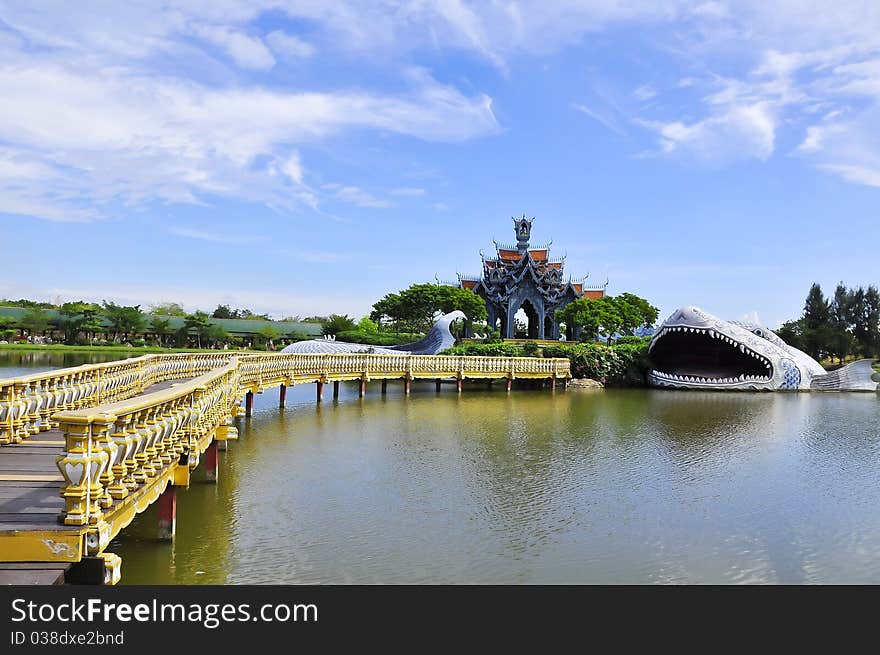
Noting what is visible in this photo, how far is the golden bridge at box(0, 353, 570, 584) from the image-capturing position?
4.48 meters

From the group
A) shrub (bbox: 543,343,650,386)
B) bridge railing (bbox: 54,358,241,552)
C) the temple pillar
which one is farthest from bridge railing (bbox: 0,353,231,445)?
the temple pillar

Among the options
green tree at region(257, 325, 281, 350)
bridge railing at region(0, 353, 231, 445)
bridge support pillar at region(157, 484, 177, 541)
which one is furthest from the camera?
green tree at region(257, 325, 281, 350)

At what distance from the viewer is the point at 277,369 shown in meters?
20.3

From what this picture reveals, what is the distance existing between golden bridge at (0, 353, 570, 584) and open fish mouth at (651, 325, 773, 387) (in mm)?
24852

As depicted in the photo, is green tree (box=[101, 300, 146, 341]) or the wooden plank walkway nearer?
the wooden plank walkway

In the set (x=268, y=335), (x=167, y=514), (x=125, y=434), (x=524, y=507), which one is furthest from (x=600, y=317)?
(x=125, y=434)

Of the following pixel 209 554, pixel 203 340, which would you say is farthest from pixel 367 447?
pixel 203 340

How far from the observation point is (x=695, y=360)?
118 ft

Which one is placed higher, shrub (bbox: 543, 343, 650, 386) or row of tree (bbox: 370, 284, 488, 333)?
row of tree (bbox: 370, 284, 488, 333)

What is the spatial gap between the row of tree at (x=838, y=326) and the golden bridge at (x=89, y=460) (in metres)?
50.3

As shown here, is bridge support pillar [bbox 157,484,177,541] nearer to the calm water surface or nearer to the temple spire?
the calm water surface

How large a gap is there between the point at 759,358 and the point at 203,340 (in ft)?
154

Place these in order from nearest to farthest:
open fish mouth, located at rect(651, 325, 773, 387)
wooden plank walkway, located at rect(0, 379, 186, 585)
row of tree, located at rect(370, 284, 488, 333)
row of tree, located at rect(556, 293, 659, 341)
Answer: wooden plank walkway, located at rect(0, 379, 186, 585) < open fish mouth, located at rect(651, 325, 773, 387) < row of tree, located at rect(556, 293, 659, 341) < row of tree, located at rect(370, 284, 488, 333)

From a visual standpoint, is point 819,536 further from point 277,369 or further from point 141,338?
point 141,338
